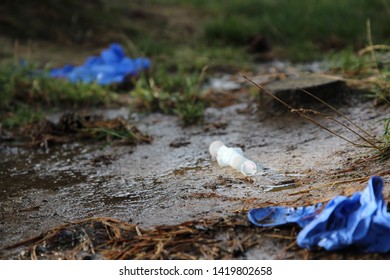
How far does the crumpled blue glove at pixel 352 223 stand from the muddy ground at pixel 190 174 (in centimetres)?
6

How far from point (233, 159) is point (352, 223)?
46.4 inches

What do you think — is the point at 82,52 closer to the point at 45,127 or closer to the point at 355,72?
the point at 45,127

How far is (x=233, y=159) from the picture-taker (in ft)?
11.1

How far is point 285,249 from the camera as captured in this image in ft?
7.62

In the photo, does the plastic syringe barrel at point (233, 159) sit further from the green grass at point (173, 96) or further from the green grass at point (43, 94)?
the green grass at point (43, 94)

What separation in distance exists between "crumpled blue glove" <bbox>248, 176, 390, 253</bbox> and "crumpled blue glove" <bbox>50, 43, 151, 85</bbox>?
3305 mm

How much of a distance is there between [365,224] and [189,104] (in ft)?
8.54

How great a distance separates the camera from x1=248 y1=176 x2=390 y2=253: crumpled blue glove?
223 centimetres

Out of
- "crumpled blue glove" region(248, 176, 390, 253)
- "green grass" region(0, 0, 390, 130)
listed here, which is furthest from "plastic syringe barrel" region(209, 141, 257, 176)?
"green grass" region(0, 0, 390, 130)

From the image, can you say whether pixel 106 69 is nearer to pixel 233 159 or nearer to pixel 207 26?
pixel 207 26

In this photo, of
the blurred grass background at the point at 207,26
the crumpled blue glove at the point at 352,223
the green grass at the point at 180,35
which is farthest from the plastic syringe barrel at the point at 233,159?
the blurred grass background at the point at 207,26

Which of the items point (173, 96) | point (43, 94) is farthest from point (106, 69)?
point (173, 96)

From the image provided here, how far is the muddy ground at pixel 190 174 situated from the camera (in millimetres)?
2762
